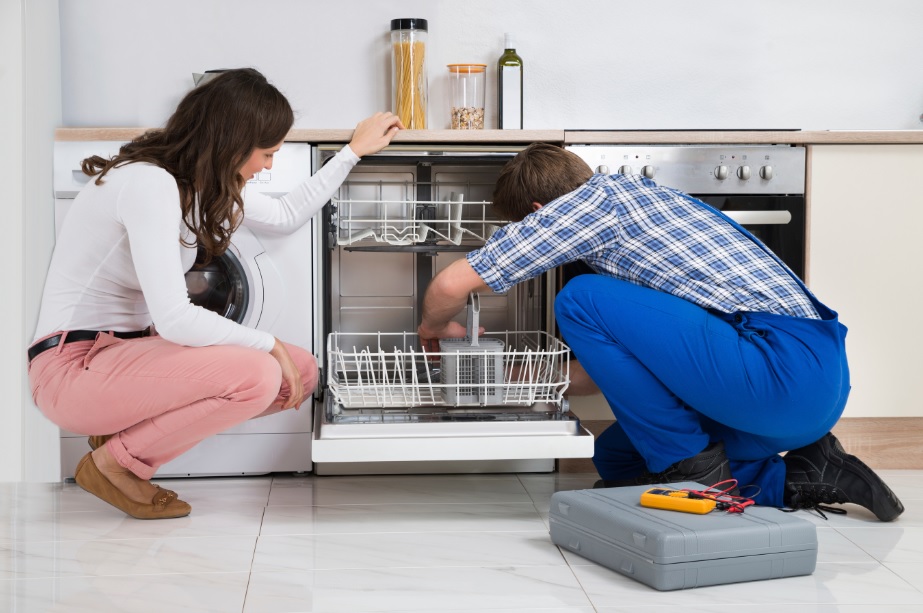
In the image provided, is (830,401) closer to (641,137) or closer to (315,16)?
(641,137)

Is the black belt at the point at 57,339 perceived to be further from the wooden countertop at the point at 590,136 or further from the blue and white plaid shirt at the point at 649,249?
the blue and white plaid shirt at the point at 649,249

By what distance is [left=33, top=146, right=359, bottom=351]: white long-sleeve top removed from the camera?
2045 millimetres

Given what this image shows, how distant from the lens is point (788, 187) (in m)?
2.81

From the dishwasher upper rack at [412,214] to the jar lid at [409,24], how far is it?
0.56 meters

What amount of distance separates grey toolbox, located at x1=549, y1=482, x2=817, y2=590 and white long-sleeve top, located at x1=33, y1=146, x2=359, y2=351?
2.88 ft

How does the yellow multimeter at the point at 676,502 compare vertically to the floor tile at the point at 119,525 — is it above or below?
above

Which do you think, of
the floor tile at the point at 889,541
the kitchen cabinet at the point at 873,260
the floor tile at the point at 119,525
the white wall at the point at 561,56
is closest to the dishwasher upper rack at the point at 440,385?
the floor tile at the point at 119,525

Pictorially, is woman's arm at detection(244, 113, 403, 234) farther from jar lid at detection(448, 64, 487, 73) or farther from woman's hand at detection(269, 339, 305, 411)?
jar lid at detection(448, 64, 487, 73)

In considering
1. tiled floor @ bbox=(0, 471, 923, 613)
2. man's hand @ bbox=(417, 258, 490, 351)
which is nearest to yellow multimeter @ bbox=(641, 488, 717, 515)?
tiled floor @ bbox=(0, 471, 923, 613)

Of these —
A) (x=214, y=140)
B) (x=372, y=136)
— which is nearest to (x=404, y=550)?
(x=214, y=140)

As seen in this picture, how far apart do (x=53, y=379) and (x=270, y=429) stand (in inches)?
26.9

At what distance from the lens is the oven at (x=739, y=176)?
276 centimetres

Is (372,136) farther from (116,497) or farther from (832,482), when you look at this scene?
(832,482)

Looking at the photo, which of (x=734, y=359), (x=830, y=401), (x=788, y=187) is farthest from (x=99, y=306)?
(x=788, y=187)
